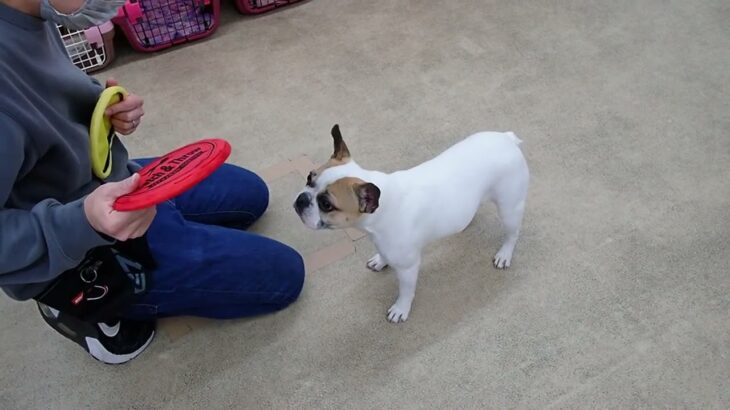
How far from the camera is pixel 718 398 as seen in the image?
1.18 metres

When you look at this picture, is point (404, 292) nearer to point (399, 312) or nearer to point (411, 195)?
point (399, 312)

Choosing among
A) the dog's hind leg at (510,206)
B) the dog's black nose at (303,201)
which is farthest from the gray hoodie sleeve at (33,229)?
the dog's hind leg at (510,206)

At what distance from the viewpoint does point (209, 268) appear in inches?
46.6

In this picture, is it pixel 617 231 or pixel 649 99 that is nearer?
pixel 617 231

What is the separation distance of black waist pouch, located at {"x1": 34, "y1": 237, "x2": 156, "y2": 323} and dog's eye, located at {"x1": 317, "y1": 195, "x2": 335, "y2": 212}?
1.14ft

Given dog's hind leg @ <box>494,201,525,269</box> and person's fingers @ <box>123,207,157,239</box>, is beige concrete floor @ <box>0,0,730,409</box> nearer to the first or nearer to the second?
dog's hind leg @ <box>494,201,525,269</box>

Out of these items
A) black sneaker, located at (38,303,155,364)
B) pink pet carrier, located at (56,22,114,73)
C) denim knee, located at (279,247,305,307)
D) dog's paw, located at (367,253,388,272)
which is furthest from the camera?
pink pet carrier, located at (56,22,114,73)

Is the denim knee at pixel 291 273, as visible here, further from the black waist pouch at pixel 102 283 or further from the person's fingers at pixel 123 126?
the person's fingers at pixel 123 126

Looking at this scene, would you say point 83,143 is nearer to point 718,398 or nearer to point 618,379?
point 618,379

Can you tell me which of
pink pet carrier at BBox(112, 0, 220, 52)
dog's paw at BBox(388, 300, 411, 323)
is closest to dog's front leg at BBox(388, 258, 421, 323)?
dog's paw at BBox(388, 300, 411, 323)

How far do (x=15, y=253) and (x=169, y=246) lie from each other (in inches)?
14.2

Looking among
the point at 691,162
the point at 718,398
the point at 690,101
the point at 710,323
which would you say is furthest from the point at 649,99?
the point at 718,398

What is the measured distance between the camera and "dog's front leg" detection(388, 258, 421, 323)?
1203 mm

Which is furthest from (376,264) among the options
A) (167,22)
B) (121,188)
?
(167,22)
